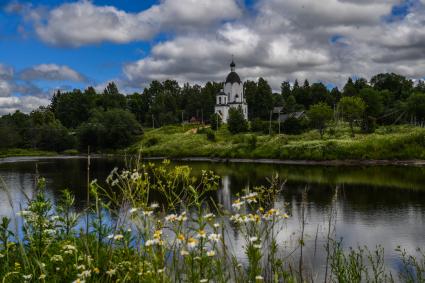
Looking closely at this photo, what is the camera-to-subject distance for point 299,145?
5825 cm

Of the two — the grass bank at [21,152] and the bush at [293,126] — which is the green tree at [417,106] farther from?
the grass bank at [21,152]

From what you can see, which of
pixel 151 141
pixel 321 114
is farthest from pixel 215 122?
pixel 321 114

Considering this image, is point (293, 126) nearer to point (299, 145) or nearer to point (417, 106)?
point (299, 145)

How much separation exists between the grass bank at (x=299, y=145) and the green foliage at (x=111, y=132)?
6.08 metres

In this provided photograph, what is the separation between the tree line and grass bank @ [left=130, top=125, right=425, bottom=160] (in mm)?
4576

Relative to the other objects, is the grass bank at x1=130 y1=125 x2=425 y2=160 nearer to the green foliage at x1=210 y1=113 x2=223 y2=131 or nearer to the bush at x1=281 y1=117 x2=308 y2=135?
the bush at x1=281 y1=117 x2=308 y2=135

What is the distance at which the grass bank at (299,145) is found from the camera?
172 feet

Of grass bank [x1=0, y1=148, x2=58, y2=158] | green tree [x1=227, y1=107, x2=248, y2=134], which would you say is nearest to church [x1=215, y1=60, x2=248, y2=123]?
green tree [x1=227, y1=107, x2=248, y2=134]

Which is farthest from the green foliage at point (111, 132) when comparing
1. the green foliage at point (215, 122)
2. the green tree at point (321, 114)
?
the green tree at point (321, 114)

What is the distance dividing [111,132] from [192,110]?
3228cm

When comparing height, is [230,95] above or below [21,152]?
above

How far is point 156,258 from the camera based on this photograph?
3.84 meters

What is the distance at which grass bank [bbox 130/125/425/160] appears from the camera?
5247cm

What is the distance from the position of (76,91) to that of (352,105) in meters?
90.5
